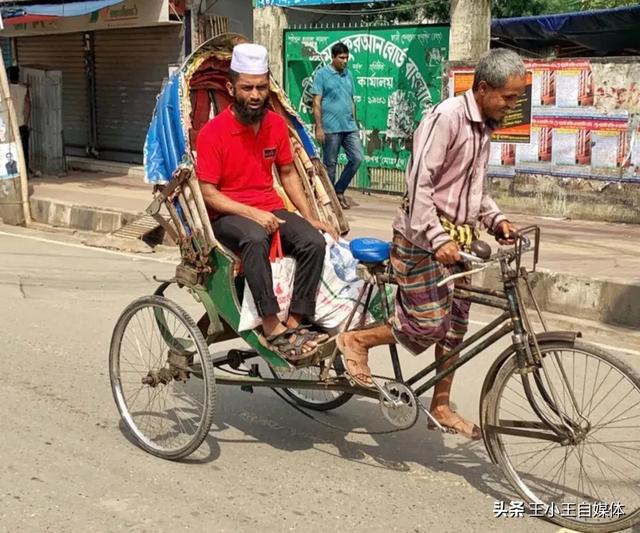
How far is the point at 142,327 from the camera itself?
4.52 m

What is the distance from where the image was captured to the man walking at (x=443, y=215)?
11.7ft

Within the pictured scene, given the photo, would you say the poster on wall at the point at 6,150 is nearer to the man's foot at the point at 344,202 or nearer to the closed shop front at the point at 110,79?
the man's foot at the point at 344,202

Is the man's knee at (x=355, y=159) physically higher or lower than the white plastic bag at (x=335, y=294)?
higher

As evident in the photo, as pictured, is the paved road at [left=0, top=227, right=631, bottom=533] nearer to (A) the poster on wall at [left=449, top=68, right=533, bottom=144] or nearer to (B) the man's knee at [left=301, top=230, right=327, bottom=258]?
(B) the man's knee at [left=301, top=230, right=327, bottom=258]

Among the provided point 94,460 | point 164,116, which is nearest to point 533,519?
point 94,460

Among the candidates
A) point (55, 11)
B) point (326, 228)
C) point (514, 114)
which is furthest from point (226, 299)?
point (55, 11)

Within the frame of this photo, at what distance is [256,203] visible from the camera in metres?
4.35

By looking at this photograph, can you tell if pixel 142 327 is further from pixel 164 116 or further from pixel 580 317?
pixel 580 317

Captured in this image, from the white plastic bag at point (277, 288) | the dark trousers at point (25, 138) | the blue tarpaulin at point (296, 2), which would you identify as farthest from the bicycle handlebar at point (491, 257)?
the dark trousers at point (25, 138)

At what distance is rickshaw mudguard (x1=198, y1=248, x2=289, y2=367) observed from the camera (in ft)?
13.4

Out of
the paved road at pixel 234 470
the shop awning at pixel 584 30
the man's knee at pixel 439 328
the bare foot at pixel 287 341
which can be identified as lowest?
the paved road at pixel 234 470

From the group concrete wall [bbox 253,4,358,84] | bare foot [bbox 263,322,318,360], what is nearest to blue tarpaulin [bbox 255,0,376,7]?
concrete wall [bbox 253,4,358,84]

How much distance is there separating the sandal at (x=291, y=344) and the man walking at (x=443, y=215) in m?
0.17

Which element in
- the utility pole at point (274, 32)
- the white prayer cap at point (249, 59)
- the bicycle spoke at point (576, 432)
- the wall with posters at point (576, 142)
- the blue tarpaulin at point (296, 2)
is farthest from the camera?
the utility pole at point (274, 32)
